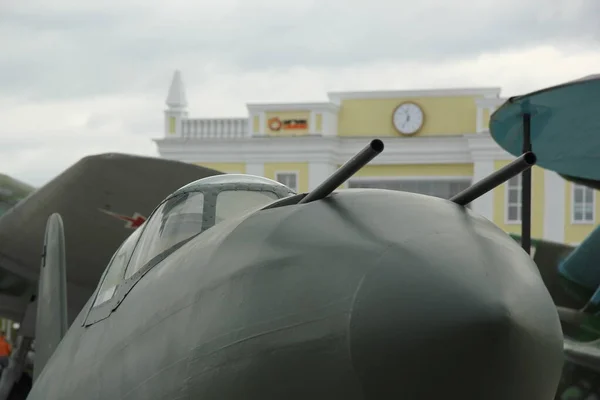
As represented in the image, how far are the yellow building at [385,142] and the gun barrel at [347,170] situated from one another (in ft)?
129

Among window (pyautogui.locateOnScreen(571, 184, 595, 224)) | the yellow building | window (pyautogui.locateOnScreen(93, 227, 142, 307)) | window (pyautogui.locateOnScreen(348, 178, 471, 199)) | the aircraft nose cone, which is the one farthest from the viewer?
window (pyautogui.locateOnScreen(348, 178, 471, 199))

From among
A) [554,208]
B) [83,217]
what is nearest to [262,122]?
[554,208]

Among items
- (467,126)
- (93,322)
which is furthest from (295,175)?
(93,322)

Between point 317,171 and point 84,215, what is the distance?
32406mm

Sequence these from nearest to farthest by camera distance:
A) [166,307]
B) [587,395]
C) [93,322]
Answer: [166,307]
[93,322]
[587,395]

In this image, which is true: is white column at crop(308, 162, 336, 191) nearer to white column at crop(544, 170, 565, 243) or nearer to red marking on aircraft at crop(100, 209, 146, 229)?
white column at crop(544, 170, 565, 243)

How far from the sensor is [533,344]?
8.39 ft

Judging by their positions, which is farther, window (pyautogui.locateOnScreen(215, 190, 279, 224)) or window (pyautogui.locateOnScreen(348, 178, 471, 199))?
window (pyautogui.locateOnScreen(348, 178, 471, 199))

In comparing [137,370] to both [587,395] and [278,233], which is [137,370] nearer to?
[278,233]

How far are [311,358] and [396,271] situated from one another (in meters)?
0.31

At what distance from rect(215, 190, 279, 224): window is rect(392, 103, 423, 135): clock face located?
41.0m

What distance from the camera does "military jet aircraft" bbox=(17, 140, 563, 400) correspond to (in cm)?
248

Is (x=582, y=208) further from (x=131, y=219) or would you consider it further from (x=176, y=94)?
(x=131, y=219)

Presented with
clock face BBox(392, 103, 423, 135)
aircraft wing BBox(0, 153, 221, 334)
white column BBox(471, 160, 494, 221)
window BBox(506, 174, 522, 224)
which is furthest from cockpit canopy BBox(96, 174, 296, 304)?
clock face BBox(392, 103, 423, 135)
